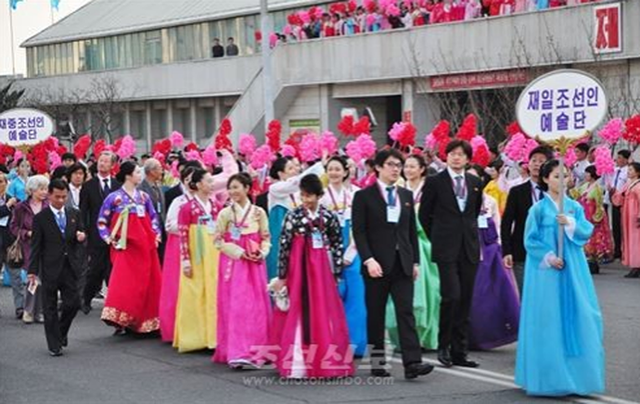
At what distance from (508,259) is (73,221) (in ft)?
13.5

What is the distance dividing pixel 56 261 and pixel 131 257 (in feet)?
4.56

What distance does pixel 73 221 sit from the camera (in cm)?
1264

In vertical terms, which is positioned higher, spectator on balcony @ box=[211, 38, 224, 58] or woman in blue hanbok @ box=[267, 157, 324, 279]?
spectator on balcony @ box=[211, 38, 224, 58]

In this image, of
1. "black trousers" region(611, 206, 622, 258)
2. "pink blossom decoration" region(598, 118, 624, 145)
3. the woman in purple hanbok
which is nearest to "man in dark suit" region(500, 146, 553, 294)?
the woman in purple hanbok

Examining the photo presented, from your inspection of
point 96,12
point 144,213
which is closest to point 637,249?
point 144,213

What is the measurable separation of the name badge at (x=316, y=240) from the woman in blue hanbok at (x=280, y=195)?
221 centimetres

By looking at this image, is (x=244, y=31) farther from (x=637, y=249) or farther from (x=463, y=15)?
(x=637, y=249)

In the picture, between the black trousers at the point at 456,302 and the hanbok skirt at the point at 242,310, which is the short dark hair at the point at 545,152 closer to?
the black trousers at the point at 456,302

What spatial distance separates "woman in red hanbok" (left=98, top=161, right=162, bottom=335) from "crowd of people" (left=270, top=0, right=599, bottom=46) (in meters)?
16.9

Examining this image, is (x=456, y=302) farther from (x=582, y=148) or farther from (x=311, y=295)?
(x=582, y=148)

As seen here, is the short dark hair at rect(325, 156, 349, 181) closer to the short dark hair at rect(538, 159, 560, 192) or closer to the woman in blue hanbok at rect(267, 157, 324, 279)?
the woman in blue hanbok at rect(267, 157, 324, 279)

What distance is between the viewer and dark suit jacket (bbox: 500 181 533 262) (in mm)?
11883

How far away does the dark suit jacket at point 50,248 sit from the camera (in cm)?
1239

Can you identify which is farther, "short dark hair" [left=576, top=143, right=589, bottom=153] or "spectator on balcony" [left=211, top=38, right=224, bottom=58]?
"spectator on balcony" [left=211, top=38, right=224, bottom=58]
